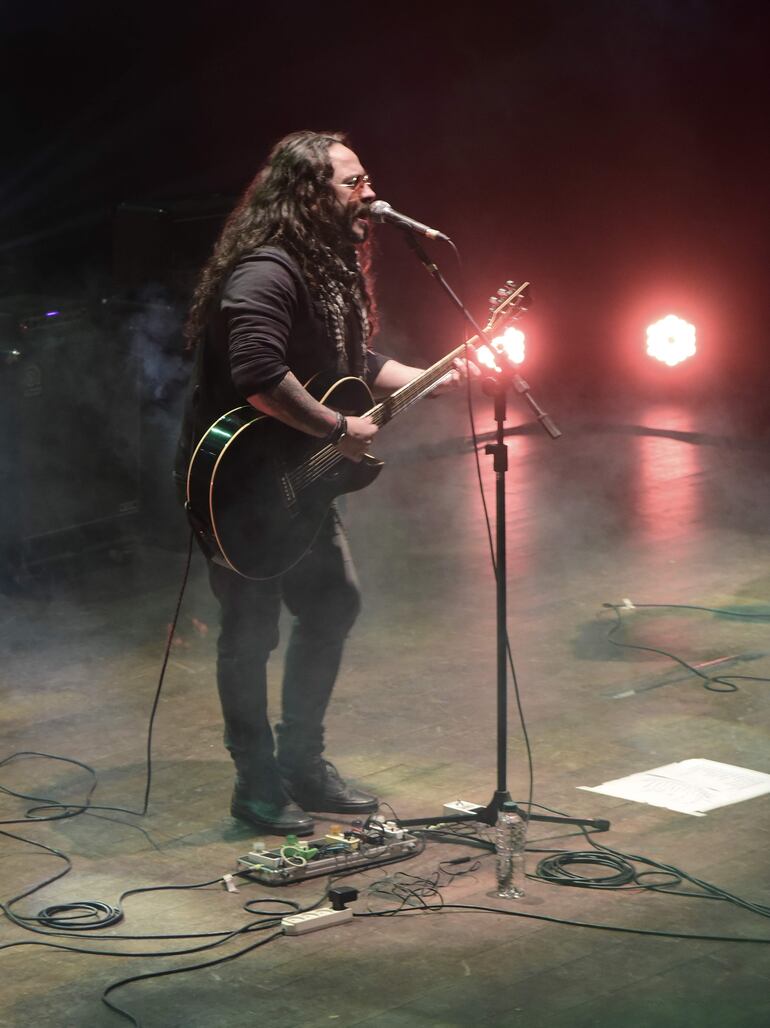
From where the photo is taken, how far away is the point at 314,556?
3.95m

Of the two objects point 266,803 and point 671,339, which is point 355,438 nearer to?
point 266,803

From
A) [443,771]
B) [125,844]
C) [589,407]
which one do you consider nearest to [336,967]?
[125,844]

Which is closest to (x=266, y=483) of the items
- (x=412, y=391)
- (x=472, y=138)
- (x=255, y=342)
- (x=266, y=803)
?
(x=255, y=342)

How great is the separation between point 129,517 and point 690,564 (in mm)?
2364

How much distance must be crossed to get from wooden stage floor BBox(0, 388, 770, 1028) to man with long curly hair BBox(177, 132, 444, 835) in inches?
8.3

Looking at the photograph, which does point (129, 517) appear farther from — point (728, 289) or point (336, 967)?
point (728, 289)

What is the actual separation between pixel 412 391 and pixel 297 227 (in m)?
0.49

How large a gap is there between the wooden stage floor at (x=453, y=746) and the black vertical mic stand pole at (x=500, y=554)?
0.08 meters

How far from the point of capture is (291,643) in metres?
4.07

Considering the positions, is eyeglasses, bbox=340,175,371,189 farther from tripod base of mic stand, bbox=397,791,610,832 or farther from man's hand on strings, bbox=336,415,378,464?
tripod base of mic stand, bbox=397,791,610,832

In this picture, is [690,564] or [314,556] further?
[690,564]

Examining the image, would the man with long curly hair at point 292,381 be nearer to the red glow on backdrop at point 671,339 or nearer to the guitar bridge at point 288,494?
the guitar bridge at point 288,494

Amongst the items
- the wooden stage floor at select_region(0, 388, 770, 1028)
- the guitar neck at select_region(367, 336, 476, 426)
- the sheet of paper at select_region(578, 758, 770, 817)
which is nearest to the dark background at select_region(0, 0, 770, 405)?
the wooden stage floor at select_region(0, 388, 770, 1028)

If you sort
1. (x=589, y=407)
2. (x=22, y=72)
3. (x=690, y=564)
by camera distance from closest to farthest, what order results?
(x=690, y=564)
(x=22, y=72)
(x=589, y=407)
